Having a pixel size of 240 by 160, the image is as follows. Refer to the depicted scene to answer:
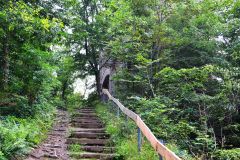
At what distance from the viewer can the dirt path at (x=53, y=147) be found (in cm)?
686

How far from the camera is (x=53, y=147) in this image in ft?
25.5

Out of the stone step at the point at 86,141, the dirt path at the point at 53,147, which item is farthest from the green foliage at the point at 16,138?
the stone step at the point at 86,141

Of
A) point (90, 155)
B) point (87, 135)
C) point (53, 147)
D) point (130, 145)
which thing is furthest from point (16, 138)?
point (87, 135)

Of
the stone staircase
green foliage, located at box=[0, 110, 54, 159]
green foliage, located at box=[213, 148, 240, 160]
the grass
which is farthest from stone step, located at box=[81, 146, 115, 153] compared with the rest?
green foliage, located at box=[213, 148, 240, 160]

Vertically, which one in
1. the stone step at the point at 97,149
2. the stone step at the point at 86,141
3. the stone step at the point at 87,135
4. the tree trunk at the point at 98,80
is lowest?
the stone step at the point at 97,149

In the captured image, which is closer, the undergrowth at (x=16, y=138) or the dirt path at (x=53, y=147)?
the undergrowth at (x=16, y=138)

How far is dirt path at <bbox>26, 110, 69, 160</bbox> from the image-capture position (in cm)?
686

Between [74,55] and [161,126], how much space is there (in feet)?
36.6

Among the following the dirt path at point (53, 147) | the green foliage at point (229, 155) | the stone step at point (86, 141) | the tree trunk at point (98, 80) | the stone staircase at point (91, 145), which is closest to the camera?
the green foliage at point (229, 155)

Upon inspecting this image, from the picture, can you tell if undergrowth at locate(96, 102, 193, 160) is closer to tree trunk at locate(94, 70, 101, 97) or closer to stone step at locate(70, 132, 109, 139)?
stone step at locate(70, 132, 109, 139)

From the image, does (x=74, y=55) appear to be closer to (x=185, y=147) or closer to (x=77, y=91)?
(x=77, y=91)

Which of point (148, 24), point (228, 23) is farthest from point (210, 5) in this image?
point (148, 24)

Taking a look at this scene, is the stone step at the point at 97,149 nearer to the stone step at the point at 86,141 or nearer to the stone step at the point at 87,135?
the stone step at the point at 86,141

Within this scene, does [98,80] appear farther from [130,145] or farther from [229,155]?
[229,155]
